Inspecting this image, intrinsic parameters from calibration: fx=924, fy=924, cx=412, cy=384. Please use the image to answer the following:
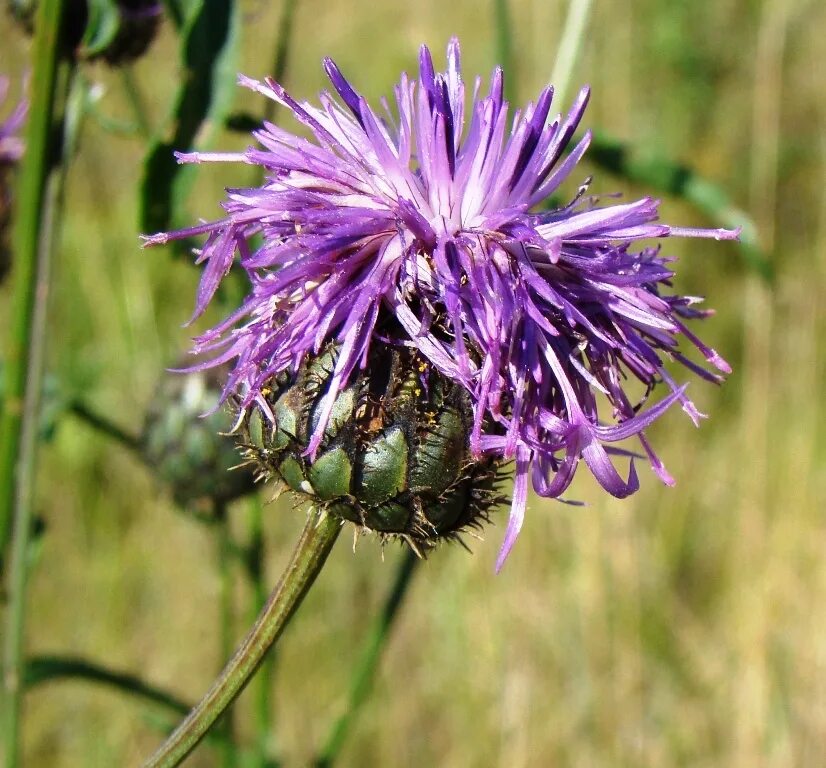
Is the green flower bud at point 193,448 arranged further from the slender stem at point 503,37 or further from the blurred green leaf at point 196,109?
the slender stem at point 503,37

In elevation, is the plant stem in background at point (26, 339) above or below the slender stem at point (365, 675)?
above

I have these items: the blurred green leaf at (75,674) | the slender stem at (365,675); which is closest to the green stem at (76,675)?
the blurred green leaf at (75,674)

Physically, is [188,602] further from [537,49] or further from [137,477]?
[537,49]

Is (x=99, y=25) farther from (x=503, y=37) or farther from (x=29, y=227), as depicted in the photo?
(x=503, y=37)

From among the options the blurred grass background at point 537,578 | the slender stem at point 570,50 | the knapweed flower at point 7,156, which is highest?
the slender stem at point 570,50

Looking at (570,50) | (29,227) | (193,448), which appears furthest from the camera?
(193,448)

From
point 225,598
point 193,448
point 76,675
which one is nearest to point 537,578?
point 225,598

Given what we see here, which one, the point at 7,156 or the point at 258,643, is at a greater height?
the point at 7,156
